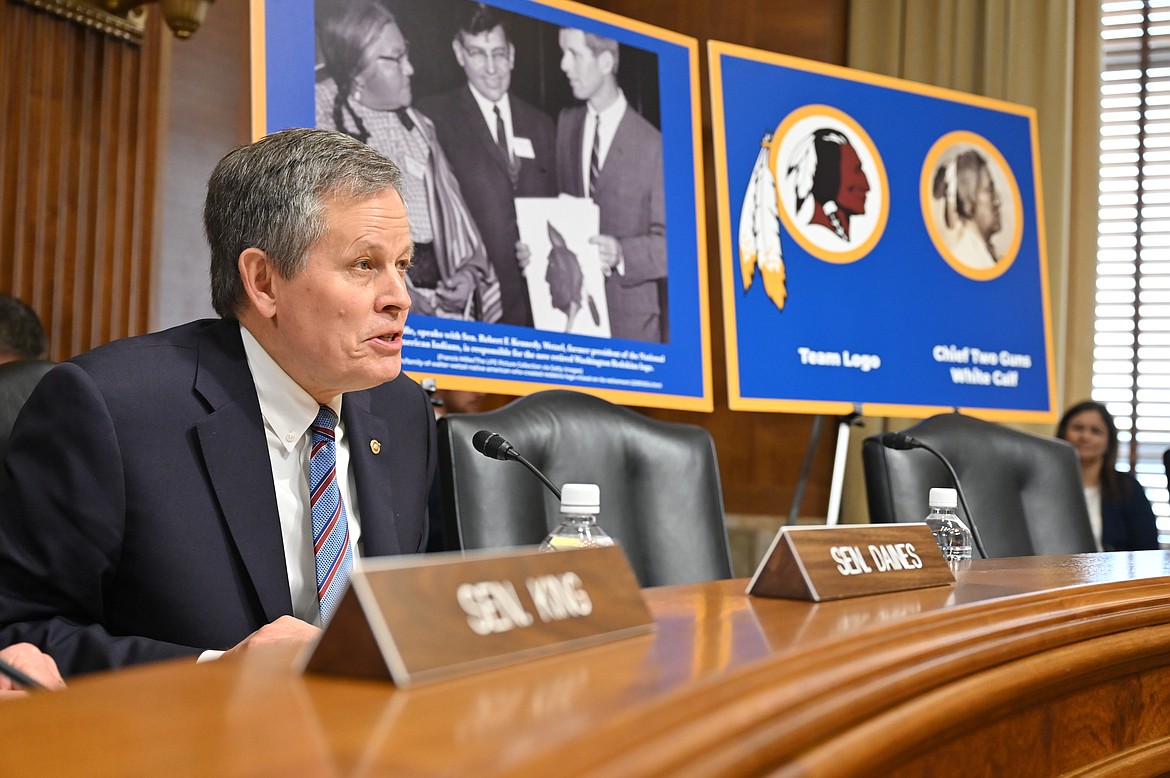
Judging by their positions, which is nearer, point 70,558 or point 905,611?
point 905,611

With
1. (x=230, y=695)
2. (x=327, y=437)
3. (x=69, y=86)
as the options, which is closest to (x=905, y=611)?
(x=230, y=695)

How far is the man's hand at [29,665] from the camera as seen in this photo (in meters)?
1.14

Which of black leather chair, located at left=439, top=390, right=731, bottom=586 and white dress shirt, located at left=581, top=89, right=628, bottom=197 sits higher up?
white dress shirt, located at left=581, top=89, right=628, bottom=197

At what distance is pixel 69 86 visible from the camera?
3.75m

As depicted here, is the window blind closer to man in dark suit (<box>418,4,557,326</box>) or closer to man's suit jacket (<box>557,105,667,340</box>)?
man's suit jacket (<box>557,105,667,340</box>)

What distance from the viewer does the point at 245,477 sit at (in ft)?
5.01

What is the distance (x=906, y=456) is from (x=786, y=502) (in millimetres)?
2314

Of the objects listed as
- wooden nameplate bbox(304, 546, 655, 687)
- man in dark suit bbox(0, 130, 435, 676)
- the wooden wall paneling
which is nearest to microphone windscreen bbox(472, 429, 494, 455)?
man in dark suit bbox(0, 130, 435, 676)

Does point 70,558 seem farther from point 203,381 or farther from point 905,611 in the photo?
point 905,611

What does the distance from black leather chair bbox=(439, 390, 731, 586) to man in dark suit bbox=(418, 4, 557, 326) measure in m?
0.76

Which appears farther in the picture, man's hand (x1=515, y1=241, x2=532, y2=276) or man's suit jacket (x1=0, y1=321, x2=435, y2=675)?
man's hand (x1=515, y1=241, x2=532, y2=276)

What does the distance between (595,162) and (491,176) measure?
0.36m

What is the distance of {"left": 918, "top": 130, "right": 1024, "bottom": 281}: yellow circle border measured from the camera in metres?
3.83

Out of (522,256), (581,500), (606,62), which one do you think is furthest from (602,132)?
(581,500)
